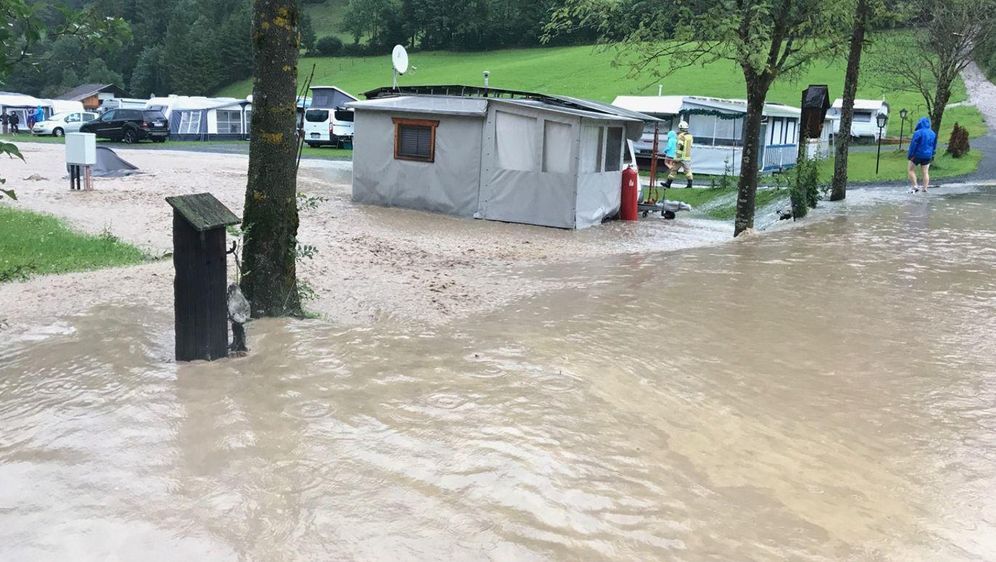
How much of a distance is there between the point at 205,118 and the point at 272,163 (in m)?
42.5

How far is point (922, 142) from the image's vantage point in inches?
728

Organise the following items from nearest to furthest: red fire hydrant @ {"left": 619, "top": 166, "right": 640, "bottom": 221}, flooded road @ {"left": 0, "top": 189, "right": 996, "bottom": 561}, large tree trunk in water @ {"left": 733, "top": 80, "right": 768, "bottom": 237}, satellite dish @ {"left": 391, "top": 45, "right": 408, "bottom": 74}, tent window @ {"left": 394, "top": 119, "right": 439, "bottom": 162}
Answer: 1. flooded road @ {"left": 0, "top": 189, "right": 996, "bottom": 561}
2. large tree trunk in water @ {"left": 733, "top": 80, "right": 768, "bottom": 237}
3. tent window @ {"left": 394, "top": 119, "right": 439, "bottom": 162}
4. red fire hydrant @ {"left": 619, "top": 166, "right": 640, "bottom": 221}
5. satellite dish @ {"left": 391, "top": 45, "right": 408, "bottom": 74}

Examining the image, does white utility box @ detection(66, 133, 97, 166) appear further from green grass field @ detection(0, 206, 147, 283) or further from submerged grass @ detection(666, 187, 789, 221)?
submerged grass @ detection(666, 187, 789, 221)

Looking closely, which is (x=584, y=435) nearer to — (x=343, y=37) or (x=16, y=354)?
(x=16, y=354)

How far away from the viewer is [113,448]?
420 cm

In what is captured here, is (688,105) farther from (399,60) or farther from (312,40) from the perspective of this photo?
(312,40)

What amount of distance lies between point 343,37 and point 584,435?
107m

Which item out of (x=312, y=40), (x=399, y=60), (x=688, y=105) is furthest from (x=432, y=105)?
(x=312, y=40)

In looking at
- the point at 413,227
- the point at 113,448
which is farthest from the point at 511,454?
the point at 413,227

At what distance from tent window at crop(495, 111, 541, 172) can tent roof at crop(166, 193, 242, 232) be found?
11.4 meters

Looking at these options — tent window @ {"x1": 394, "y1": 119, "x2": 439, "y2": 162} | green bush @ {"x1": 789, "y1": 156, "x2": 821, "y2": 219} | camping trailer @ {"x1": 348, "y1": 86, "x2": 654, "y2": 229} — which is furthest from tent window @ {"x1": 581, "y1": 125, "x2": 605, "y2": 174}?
green bush @ {"x1": 789, "y1": 156, "x2": 821, "y2": 219}

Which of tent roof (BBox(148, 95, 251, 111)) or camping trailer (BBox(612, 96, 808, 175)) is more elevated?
tent roof (BBox(148, 95, 251, 111))

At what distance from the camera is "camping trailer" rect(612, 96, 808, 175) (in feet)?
92.1

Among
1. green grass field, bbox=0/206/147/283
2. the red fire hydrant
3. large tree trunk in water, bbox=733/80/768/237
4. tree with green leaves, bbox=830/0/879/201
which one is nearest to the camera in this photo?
green grass field, bbox=0/206/147/283
